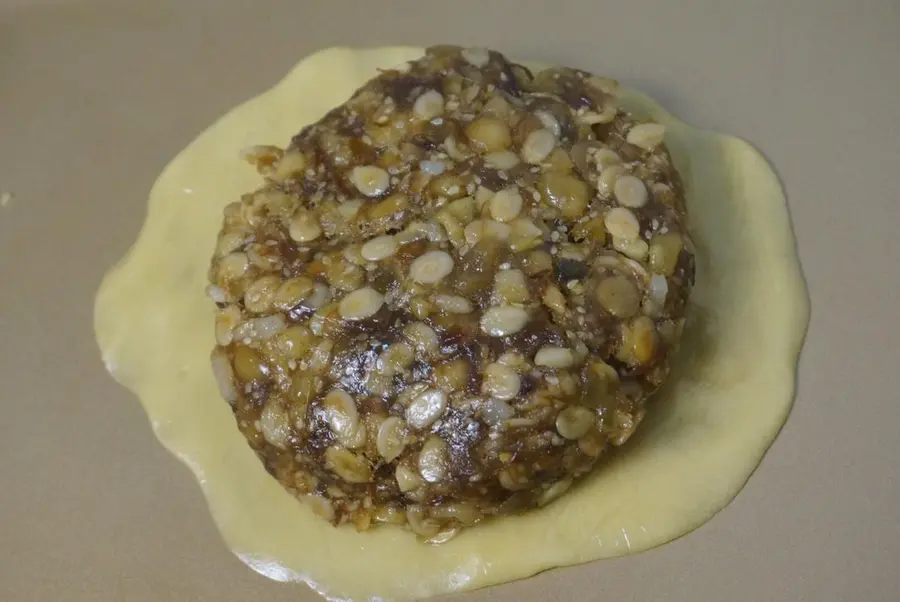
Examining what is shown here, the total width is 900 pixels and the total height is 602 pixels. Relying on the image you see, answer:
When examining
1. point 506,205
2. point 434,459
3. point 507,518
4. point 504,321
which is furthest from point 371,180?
point 507,518

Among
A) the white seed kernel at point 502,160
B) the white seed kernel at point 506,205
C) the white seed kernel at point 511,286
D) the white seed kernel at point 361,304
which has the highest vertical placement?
the white seed kernel at point 502,160

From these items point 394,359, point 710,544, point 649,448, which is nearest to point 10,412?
point 394,359

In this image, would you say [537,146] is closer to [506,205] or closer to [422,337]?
[506,205]

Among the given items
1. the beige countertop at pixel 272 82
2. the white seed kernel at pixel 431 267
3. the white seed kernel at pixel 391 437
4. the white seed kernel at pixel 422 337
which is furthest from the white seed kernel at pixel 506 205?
the beige countertop at pixel 272 82

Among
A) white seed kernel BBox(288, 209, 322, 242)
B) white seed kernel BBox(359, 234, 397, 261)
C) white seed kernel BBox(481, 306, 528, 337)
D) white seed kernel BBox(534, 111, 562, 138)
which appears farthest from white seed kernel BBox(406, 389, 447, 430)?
white seed kernel BBox(534, 111, 562, 138)

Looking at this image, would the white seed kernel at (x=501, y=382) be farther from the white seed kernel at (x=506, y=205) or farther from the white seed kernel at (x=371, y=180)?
the white seed kernel at (x=371, y=180)

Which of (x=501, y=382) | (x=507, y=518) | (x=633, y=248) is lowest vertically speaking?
(x=507, y=518)

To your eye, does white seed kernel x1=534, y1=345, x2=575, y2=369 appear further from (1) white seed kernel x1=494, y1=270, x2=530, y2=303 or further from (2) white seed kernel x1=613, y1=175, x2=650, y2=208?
(2) white seed kernel x1=613, y1=175, x2=650, y2=208
